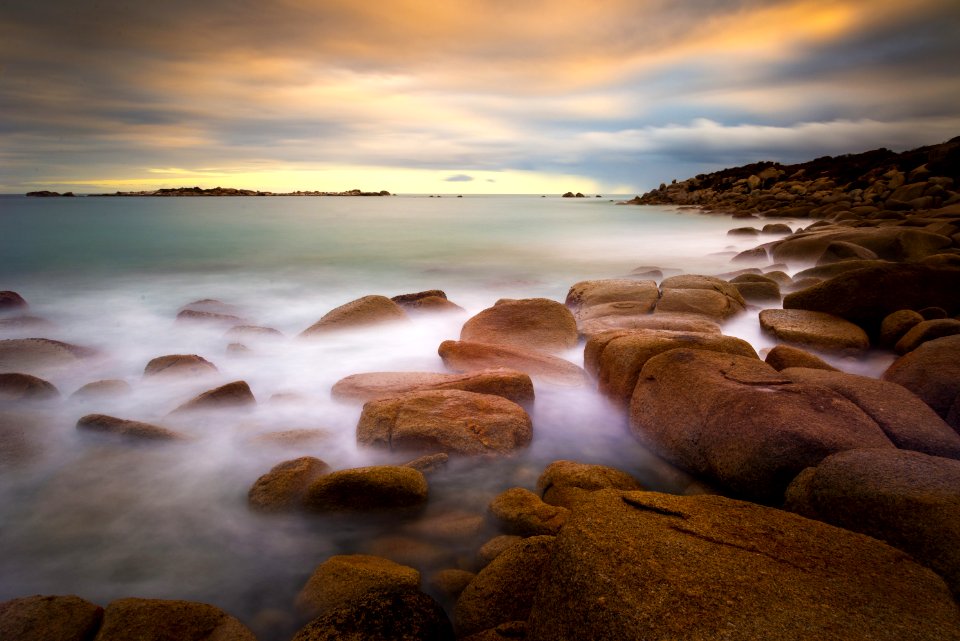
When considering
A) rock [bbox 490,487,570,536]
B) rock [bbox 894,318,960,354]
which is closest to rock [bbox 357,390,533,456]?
rock [bbox 490,487,570,536]

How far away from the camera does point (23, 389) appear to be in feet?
16.4

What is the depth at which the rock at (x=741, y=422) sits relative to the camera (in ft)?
9.49

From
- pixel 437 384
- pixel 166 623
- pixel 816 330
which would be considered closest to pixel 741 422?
pixel 437 384

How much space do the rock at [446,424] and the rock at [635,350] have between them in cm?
89

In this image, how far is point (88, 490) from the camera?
372cm

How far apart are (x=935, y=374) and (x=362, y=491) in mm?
4149

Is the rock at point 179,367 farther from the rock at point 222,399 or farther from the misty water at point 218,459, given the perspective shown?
the rock at point 222,399

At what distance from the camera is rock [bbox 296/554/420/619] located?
8.14 ft

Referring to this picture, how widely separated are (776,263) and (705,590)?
39.7 ft

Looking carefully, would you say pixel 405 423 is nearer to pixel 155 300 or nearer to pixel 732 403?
pixel 732 403

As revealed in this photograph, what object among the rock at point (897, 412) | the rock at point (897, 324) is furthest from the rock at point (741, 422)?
the rock at point (897, 324)

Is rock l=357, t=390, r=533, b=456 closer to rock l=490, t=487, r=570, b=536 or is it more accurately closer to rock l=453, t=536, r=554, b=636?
rock l=490, t=487, r=570, b=536

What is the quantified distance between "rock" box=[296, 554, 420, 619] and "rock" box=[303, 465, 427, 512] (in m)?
0.58

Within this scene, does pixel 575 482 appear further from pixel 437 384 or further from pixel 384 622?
pixel 437 384
